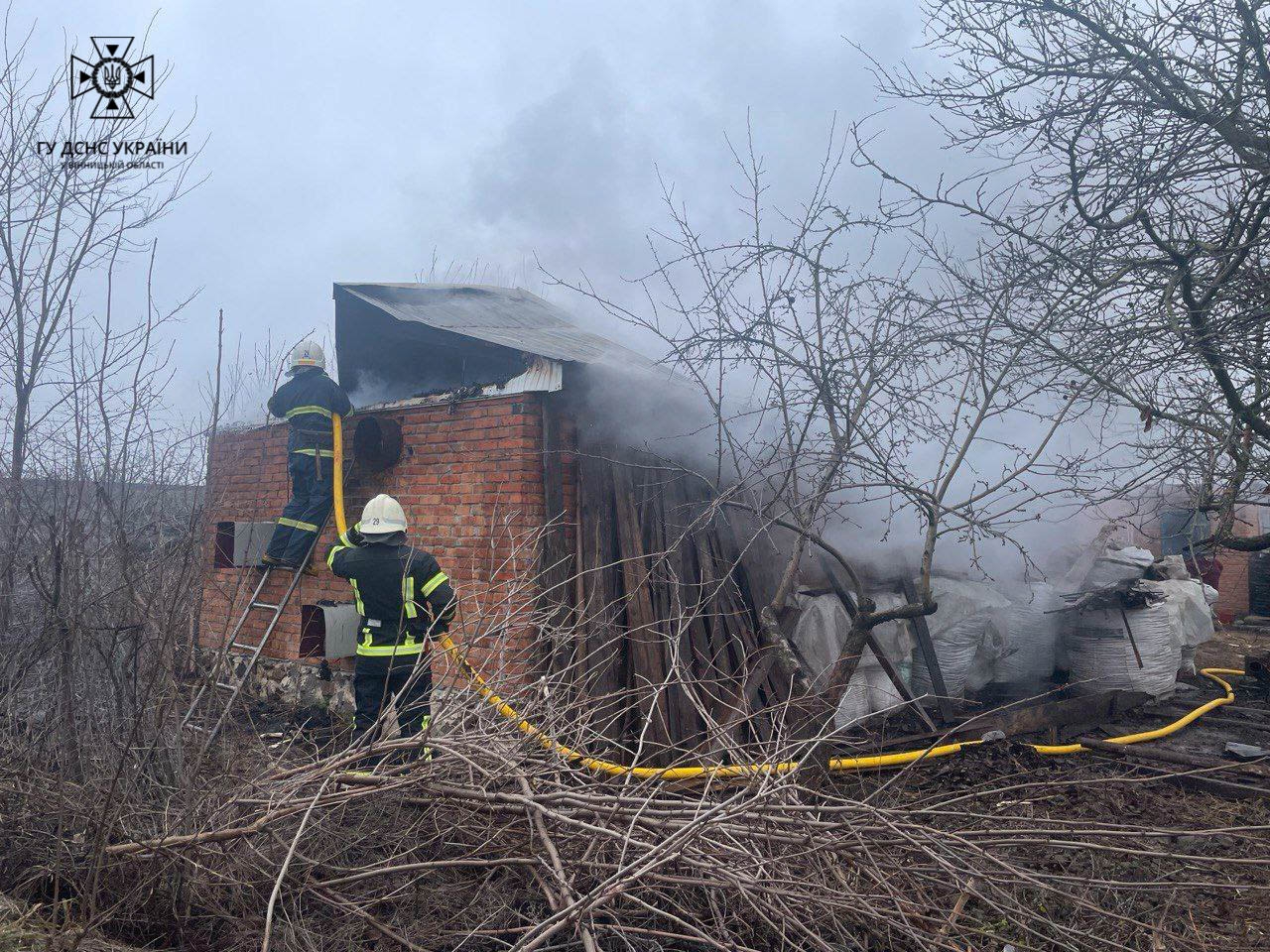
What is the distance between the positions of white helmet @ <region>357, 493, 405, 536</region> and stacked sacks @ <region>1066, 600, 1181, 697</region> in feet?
19.3

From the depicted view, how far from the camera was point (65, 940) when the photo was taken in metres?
2.52

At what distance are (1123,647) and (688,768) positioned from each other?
4.92 metres

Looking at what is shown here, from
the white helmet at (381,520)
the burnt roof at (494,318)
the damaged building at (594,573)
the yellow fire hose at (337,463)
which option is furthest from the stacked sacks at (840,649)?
the yellow fire hose at (337,463)

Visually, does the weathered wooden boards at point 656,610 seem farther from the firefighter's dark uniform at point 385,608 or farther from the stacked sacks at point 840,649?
the firefighter's dark uniform at point 385,608

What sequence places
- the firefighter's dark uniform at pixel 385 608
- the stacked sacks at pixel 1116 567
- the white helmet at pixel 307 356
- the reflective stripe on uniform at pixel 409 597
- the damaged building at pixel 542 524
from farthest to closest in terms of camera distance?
the stacked sacks at pixel 1116 567 → the white helmet at pixel 307 356 → the damaged building at pixel 542 524 → the firefighter's dark uniform at pixel 385 608 → the reflective stripe on uniform at pixel 409 597

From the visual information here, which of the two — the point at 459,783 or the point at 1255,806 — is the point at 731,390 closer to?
the point at 1255,806

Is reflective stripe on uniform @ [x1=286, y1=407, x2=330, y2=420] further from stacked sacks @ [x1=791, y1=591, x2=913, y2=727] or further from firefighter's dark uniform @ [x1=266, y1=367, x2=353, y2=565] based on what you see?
stacked sacks @ [x1=791, y1=591, x2=913, y2=727]

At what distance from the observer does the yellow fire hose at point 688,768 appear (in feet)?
9.80

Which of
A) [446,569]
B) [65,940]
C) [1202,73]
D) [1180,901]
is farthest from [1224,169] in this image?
[65,940]

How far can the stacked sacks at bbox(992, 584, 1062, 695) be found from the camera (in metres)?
6.85

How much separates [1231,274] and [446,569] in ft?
16.6

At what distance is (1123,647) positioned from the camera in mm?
7004

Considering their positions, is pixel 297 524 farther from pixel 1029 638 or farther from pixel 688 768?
pixel 1029 638

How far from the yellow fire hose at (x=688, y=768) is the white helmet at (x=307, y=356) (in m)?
0.50
